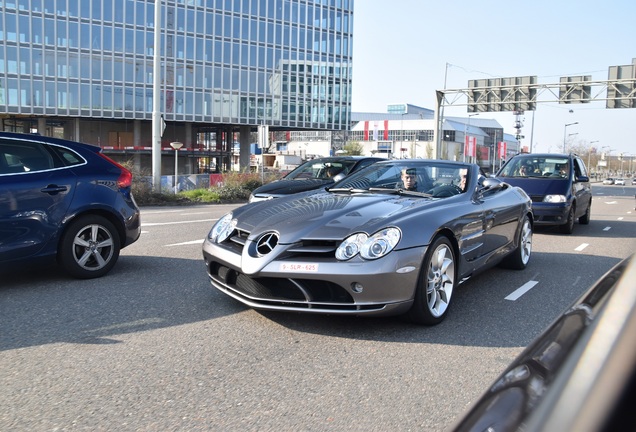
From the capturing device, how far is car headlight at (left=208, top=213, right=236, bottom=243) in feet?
16.2

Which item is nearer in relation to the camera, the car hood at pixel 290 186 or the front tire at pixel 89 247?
the front tire at pixel 89 247

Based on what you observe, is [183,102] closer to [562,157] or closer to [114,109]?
[114,109]

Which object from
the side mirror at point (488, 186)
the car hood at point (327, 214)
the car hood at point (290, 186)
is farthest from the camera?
the car hood at point (290, 186)

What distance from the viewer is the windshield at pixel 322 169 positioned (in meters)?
11.4

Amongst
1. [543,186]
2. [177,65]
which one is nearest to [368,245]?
[543,186]

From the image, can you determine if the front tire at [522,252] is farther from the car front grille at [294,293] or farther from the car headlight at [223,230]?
the car headlight at [223,230]

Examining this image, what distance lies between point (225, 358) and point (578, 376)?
3244mm

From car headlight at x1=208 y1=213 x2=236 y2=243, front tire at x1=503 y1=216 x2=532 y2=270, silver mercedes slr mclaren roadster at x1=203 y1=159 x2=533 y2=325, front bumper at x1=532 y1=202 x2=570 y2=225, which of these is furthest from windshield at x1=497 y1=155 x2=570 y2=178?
car headlight at x1=208 y1=213 x2=236 y2=243

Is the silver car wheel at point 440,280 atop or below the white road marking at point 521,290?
atop

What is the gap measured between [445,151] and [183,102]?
58.8 metres

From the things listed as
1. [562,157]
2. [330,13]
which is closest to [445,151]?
[330,13]

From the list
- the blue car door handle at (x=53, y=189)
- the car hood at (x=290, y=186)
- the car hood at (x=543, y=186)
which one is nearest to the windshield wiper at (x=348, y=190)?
the blue car door handle at (x=53, y=189)

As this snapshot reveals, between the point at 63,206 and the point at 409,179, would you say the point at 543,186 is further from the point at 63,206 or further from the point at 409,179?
the point at 63,206

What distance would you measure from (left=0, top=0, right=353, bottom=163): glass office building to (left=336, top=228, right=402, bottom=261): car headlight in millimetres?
48816
